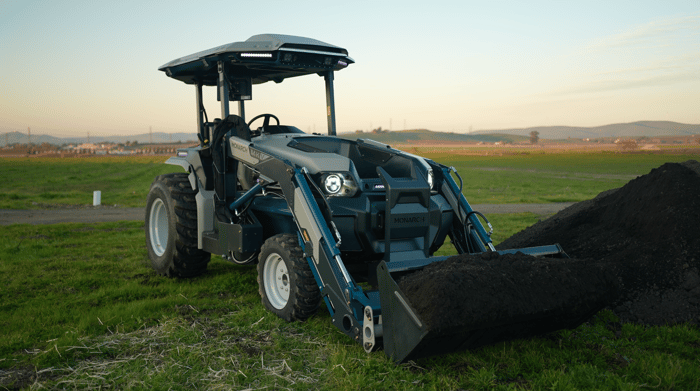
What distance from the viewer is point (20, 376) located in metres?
4.11

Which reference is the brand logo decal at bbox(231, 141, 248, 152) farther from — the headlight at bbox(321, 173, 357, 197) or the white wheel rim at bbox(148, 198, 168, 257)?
the white wheel rim at bbox(148, 198, 168, 257)

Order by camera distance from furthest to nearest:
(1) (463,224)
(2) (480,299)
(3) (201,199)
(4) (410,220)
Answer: (3) (201,199) → (1) (463,224) → (4) (410,220) → (2) (480,299)

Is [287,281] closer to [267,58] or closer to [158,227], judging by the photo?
[267,58]

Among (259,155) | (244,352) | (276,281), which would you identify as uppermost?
(259,155)

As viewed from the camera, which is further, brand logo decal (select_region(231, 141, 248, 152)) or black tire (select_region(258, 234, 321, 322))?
brand logo decal (select_region(231, 141, 248, 152))

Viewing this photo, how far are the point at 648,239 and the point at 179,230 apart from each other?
579cm

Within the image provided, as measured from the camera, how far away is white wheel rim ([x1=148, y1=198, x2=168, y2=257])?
791 cm

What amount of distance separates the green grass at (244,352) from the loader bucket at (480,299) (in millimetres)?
249

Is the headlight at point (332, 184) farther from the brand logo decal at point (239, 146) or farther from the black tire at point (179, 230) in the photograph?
the black tire at point (179, 230)

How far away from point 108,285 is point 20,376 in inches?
116

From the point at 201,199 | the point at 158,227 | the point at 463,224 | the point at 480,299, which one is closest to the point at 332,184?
the point at 463,224

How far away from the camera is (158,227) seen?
8.02 metres

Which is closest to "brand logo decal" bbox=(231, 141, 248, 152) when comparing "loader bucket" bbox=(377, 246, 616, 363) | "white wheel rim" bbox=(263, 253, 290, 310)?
"white wheel rim" bbox=(263, 253, 290, 310)

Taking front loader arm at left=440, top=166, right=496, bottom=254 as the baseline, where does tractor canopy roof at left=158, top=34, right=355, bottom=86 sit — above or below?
above
